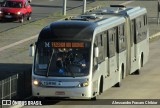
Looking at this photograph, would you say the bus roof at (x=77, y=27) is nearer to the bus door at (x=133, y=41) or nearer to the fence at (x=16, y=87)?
the fence at (x=16, y=87)

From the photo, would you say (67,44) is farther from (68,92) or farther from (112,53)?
(112,53)

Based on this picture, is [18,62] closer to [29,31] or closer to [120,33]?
[120,33]

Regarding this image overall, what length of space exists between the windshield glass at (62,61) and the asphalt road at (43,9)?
25.1 meters

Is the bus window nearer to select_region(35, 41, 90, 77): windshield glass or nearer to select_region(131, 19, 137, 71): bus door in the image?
select_region(131, 19, 137, 71): bus door

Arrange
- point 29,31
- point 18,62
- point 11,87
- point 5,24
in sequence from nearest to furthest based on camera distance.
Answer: point 11,87 → point 18,62 → point 29,31 → point 5,24

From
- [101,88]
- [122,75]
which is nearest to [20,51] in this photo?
[122,75]

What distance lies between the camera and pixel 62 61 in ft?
92.4

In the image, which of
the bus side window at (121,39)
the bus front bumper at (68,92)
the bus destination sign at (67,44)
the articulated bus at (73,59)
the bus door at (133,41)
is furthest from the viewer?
the bus door at (133,41)

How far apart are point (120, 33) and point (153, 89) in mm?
2858

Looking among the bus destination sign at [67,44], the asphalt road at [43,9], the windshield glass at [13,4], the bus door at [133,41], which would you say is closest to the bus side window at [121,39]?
the bus door at [133,41]

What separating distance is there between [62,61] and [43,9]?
131 feet

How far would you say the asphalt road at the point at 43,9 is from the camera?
186 feet

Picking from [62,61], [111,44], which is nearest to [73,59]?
[62,61]

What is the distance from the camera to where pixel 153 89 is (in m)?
32.1
